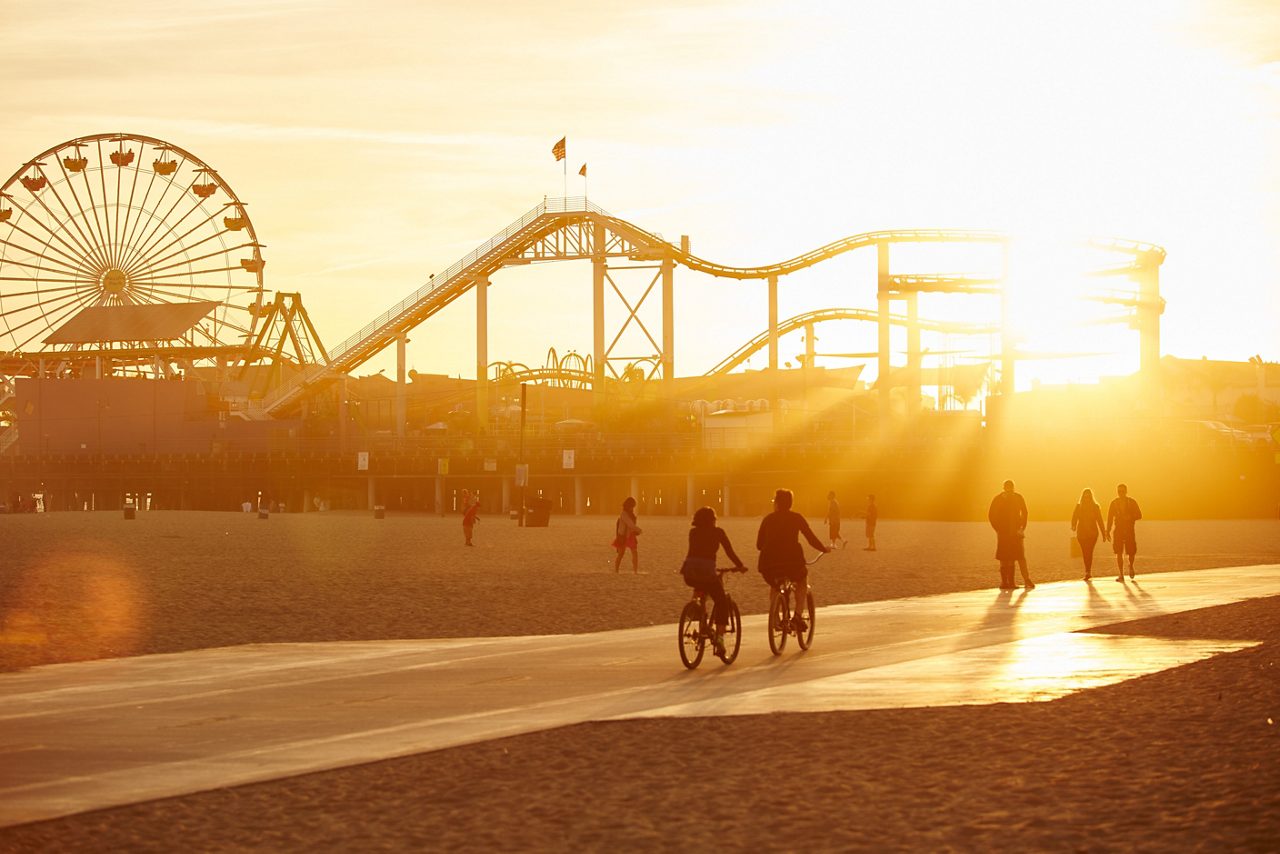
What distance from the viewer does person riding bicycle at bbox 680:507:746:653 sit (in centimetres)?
1501

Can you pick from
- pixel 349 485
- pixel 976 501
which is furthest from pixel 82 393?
pixel 976 501

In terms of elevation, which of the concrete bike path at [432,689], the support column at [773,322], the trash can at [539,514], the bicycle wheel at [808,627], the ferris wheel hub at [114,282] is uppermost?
the ferris wheel hub at [114,282]

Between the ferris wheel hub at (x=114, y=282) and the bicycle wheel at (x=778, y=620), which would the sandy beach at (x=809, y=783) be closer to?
the bicycle wheel at (x=778, y=620)

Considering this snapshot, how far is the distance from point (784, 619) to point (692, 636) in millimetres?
1614

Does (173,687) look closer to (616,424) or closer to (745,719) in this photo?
(745,719)

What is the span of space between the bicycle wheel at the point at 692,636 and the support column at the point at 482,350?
7117cm

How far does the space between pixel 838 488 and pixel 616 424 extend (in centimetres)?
1985

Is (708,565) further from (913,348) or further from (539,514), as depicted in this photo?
(913,348)

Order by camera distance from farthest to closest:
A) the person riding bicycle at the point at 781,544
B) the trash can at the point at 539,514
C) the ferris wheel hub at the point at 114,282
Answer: the ferris wheel hub at the point at 114,282
the trash can at the point at 539,514
the person riding bicycle at the point at 781,544

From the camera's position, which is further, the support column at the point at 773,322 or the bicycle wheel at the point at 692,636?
the support column at the point at 773,322

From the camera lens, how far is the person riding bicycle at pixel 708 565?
15.0 metres

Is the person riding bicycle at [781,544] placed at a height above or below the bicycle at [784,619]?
above

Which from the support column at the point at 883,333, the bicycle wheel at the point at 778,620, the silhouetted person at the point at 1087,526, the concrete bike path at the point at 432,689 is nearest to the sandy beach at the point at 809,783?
the concrete bike path at the point at 432,689

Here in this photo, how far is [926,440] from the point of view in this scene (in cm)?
7662
